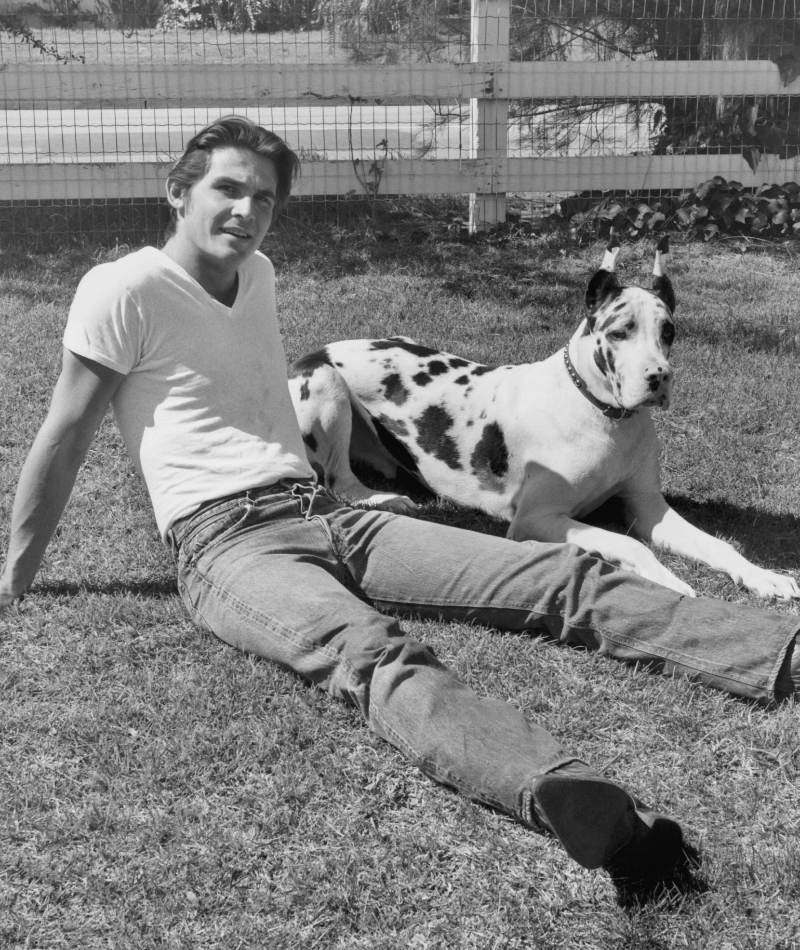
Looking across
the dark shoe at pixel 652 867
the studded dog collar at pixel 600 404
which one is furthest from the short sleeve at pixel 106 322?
the dark shoe at pixel 652 867

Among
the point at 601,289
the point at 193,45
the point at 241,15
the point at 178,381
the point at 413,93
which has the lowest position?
the point at 178,381

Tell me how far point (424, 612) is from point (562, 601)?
51 cm

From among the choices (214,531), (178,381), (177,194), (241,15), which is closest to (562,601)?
(214,531)

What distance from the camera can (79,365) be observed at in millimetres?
3631

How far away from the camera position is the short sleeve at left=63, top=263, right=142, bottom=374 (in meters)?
3.60

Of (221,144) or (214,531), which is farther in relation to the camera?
(221,144)

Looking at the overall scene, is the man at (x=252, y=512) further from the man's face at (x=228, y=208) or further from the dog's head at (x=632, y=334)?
the dog's head at (x=632, y=334)

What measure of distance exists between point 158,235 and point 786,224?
5.62 metres

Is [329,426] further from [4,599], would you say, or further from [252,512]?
[4,599]

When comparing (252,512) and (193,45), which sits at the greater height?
(193,45)

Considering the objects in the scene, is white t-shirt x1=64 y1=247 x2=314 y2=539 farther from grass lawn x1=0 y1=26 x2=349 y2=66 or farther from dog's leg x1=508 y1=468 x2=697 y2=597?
grass lawn x1=0 y1=26 x2=349 y2=66

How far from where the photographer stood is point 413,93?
30.6 ft

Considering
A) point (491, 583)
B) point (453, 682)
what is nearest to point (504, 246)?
point (491, 583)

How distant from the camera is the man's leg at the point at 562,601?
338 cm
